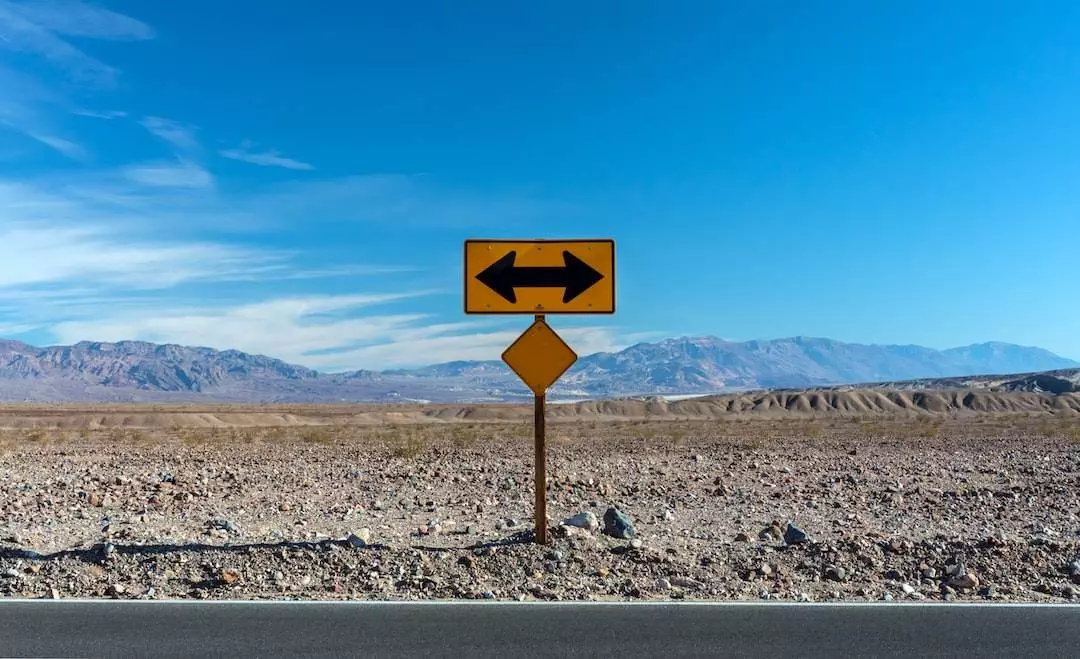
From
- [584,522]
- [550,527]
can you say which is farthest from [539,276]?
[584,522]

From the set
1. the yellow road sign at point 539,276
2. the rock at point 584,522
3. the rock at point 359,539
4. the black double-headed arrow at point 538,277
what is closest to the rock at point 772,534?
the rock at point 584,522

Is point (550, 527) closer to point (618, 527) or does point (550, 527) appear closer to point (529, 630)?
point (618, 527)

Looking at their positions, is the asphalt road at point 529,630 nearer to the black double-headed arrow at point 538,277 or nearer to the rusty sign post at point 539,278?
the rusty sign post at point 539,278

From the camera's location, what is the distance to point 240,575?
902cm

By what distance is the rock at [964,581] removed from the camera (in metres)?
8.73

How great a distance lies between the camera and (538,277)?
994 cm

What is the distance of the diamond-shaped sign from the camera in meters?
10.0

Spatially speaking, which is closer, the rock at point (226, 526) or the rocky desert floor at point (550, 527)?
the rocky desert floor at point (550, 527)

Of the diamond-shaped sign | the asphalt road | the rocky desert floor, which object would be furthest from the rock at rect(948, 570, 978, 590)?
the diamond-shaped sign

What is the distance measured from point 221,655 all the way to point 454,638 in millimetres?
1631

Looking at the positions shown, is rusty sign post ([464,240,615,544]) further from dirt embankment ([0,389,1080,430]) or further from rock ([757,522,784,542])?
dirt embankment ([0,389,1080,430])

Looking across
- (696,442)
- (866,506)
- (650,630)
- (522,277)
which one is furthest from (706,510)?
(696,442)

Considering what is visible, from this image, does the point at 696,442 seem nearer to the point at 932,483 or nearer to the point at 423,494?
the point at 932,483

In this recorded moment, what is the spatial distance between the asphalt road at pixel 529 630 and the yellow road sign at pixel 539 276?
10.9 ft
